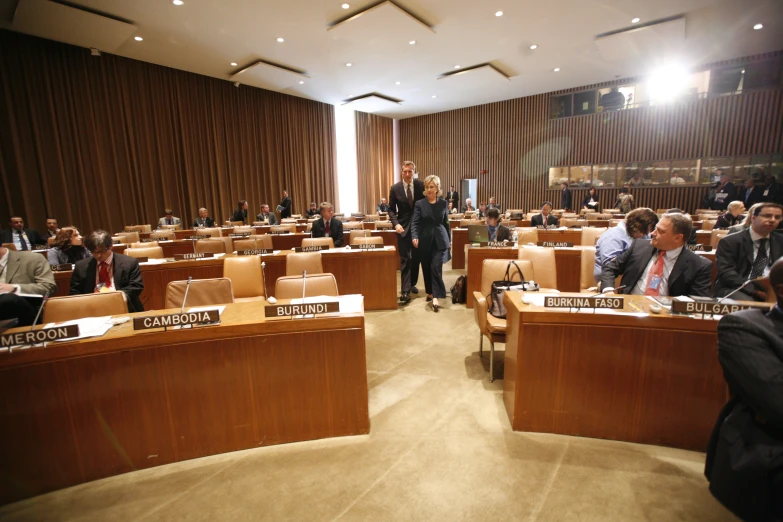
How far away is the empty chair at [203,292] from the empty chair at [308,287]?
1.40 feet

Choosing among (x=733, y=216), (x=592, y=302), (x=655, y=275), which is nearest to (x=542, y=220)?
(x=733, y=216)

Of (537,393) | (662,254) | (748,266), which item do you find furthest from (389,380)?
(748,266)

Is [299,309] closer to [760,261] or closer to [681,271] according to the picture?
[681,271]

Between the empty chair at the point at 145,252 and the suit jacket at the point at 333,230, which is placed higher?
the suit jacket at the point at 333,230

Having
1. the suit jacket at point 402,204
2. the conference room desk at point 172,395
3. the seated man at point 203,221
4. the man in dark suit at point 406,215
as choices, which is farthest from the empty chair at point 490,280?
the seated man at point 203,221

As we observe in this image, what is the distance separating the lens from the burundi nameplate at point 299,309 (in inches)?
78.0

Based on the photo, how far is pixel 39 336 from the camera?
171cm

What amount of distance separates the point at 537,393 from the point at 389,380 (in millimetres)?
1164

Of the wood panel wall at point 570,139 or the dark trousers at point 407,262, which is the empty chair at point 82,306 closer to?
the dark trousers at point 407,262

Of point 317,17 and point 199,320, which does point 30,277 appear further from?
point 317,17

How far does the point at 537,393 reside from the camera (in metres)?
2.14

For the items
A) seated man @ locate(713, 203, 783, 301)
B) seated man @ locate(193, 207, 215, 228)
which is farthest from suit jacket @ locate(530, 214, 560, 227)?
seated man @ locate(193, 207, 215, 228)

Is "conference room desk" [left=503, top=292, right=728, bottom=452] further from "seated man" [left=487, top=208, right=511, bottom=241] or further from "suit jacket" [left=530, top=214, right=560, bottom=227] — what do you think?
"suit jacket" [left=530, top=214, right=560, bottom=227]

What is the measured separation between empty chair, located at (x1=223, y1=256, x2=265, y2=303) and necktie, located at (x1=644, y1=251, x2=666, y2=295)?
307 centimetres
